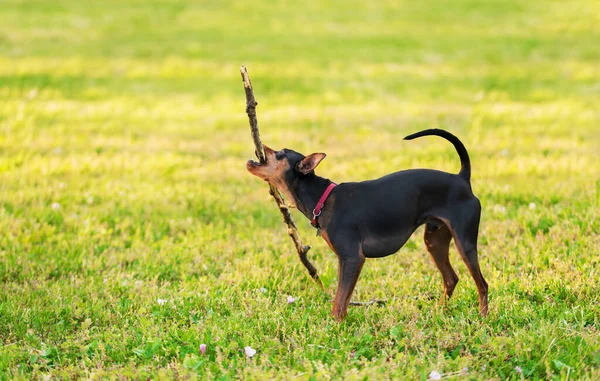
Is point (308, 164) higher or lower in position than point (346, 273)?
higher

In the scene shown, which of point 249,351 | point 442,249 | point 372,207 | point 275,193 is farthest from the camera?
point 275,193

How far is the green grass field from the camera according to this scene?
4.32m

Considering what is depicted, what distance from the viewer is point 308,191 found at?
4.59m

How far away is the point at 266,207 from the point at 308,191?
9.50 ft

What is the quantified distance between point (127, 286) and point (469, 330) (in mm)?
2509

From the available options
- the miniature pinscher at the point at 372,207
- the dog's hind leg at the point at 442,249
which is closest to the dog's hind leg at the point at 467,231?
the miniature pinscher at the point at 372,207

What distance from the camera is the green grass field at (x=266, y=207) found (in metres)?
4.32

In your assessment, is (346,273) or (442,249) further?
(442,249)

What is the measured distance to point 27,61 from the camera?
14.6 m

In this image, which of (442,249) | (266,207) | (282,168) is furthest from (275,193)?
(266,207)

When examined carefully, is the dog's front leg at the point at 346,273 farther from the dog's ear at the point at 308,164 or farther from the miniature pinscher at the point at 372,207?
the dog's ear at the point at 308,164

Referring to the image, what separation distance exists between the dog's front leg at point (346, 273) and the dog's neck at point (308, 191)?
35 cm

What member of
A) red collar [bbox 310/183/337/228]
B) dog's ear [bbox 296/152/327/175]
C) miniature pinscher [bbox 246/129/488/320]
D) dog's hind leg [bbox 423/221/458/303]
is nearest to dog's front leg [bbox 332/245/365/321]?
miniature pinscher [bbox 246/129/488/320]

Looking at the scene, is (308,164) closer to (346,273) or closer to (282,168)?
(282,168)
